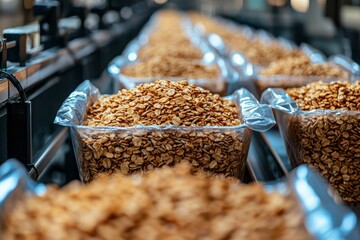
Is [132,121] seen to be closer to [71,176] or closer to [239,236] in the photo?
[71,176]

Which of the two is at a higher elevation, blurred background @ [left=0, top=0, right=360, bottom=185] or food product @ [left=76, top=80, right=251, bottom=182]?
food product @ [left=76, top=80, right=251, bottom=182]

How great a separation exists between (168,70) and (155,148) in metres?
1.52

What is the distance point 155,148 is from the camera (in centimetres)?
160

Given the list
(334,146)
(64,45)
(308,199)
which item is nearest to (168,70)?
(64,45)

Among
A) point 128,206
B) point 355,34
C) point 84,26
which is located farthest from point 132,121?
point 355,34

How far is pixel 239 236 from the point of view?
978 millimetres

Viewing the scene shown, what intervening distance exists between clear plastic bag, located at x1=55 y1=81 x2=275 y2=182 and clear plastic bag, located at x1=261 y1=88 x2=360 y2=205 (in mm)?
222

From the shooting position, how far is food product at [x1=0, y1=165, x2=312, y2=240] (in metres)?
0.98

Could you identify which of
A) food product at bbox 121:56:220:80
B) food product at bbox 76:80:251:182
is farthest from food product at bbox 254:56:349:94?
food product at bbox 76:80:251:182

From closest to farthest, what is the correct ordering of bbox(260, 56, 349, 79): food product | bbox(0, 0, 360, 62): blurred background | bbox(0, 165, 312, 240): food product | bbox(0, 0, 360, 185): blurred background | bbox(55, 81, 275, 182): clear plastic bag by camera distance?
1. bbox(0, 165, 312, 240): food product
2. bbox(55, 81, 275, 182): clear plastic bag
3. bbox(0, 0, 360, 185): blurred background
4. bbox(260, 56, 349, 79): food product
5. bbox(0, 0, 360, 62): blurred background

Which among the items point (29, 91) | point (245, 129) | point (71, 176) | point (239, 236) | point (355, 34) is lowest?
point (355, 34)

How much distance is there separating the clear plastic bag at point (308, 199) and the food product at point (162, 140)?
378 mm

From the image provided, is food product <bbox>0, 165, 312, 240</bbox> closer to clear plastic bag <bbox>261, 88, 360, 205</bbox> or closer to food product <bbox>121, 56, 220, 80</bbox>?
clear plastic bag <bbox>261, 88, 360, 205</bbox>

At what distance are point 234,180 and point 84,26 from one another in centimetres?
353
